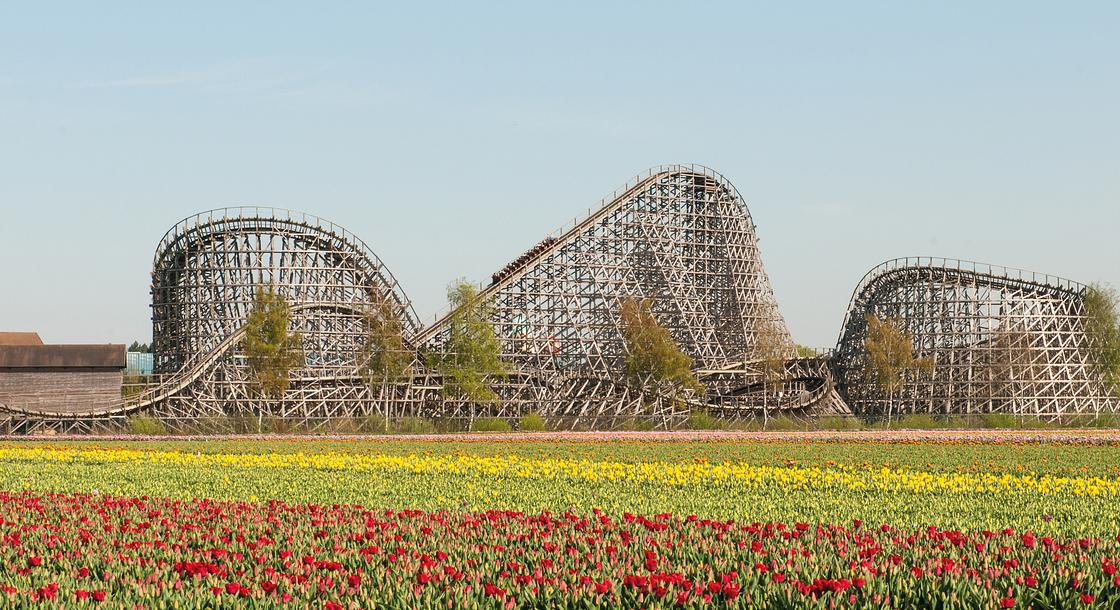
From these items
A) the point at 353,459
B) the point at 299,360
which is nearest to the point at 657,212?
the point at 299,360

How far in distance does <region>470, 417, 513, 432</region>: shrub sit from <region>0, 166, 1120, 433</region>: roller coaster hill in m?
0.99

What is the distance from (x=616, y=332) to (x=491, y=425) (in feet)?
33.8

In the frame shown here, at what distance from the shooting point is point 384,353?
48.1 m

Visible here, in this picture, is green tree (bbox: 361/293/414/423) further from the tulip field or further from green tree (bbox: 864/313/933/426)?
the tulip field

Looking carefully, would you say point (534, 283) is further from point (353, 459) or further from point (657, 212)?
point (353, 459)

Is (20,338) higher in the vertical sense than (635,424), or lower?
higher

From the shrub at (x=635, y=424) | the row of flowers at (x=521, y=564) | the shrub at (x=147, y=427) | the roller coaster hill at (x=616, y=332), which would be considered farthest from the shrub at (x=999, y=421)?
the row of flowers at (x=521, y=564)

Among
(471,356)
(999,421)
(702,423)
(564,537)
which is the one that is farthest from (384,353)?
(564,537)

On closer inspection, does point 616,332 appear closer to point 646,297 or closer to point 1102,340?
point 646,297

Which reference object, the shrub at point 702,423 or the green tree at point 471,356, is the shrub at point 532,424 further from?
the shrub at point 702,423

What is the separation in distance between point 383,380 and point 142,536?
37875 millimetres

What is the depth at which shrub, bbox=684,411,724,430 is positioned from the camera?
49375 mm

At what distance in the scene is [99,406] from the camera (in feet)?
150

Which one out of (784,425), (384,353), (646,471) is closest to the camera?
(646,471)
